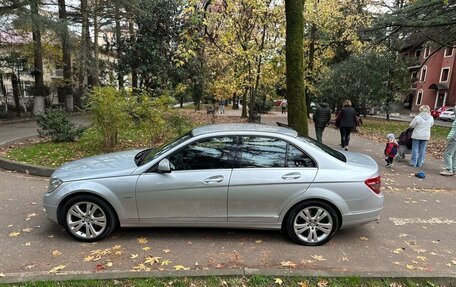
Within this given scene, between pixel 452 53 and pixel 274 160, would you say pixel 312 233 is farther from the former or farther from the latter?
pixel 452 53

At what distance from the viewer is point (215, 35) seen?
54.5ft

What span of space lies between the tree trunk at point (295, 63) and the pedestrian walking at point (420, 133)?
3126 millimetres

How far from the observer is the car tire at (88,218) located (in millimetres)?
4324

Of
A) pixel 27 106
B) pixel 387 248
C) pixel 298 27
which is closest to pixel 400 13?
pixel 298 27

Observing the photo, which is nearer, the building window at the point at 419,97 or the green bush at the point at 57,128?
the green bush at the point at 57,128

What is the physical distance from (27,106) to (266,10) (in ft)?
54.4

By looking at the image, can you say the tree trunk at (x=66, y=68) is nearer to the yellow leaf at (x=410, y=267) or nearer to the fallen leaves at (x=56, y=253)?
the fallen leaves at (x=56, y=253)

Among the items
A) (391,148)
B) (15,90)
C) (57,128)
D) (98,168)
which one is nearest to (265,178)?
(98,168)

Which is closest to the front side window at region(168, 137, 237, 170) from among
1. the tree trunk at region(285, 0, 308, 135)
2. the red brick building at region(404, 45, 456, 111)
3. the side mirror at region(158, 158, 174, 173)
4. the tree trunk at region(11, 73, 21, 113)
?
the side mirror at region(158, 158, 174, 173)

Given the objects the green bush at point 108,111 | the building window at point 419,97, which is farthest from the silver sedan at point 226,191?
the building window at point 419,97

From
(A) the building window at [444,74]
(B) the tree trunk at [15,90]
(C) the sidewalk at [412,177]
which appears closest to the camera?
(C) the sidewalk at [412,177]

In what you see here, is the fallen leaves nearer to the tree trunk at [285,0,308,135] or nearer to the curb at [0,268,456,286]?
the curb at [0,268,456,286]

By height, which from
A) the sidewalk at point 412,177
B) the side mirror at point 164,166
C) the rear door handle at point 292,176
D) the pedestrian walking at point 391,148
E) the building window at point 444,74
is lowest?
the sidewalk at point 412,177

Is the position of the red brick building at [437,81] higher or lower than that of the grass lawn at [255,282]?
higher
